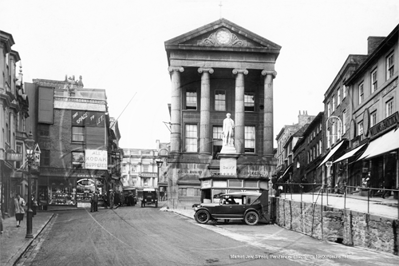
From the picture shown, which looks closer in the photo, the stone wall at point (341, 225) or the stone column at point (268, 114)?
the stone wall at point (341, 225)

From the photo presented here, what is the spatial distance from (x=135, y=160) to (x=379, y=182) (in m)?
60.4

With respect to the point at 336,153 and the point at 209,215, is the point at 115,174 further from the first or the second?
the point at 209,215

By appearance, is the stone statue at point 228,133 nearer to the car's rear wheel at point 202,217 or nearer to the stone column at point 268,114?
the car's rear wheel at point 202,217

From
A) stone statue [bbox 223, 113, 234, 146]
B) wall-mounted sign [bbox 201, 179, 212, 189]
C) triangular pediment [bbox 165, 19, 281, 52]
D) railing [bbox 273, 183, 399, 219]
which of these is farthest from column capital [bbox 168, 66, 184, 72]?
railing [bbox 273, 183, 399, 219]

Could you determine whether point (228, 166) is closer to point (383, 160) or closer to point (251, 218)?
point (251, 218)

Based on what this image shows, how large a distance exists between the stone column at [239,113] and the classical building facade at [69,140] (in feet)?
44.8

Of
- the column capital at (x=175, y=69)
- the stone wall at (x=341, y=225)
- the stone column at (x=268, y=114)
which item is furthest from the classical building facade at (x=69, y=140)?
the stone wall at (x=341, y=225)

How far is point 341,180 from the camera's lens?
123 feet

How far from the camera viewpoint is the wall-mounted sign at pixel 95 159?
5116 cm

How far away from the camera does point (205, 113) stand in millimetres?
50812

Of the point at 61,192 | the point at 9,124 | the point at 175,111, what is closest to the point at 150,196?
the point at 61,192

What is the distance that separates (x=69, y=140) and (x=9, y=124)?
16714mm

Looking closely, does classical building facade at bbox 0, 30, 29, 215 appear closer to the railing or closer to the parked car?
the railing

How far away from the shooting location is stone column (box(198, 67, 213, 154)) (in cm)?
5053
